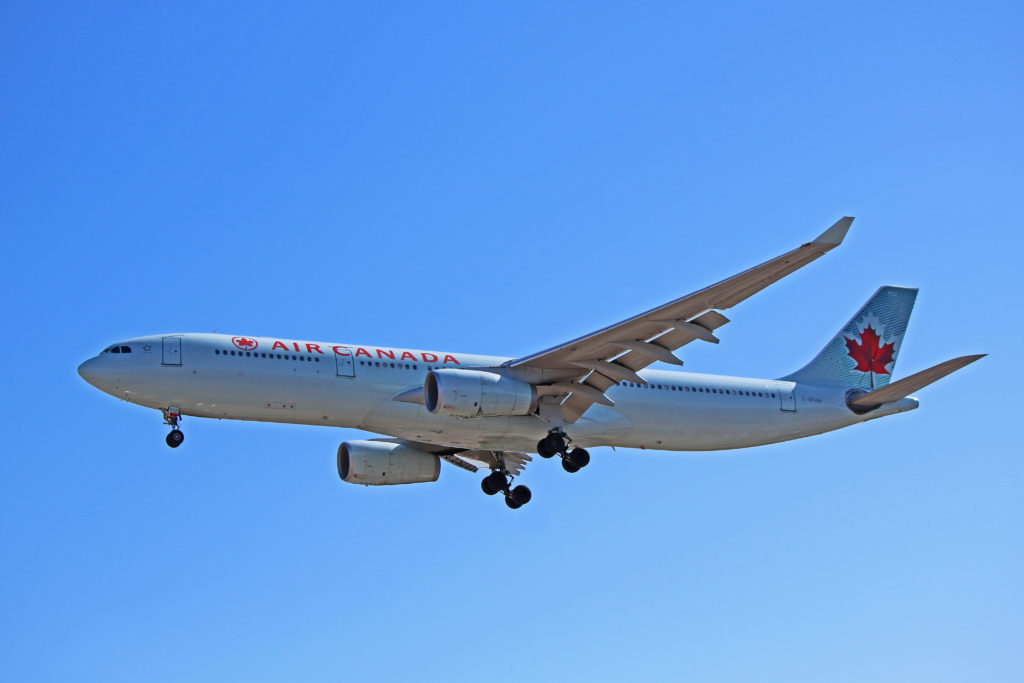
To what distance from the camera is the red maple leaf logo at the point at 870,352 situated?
40.5m

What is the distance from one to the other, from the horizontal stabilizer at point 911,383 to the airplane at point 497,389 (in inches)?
2.3

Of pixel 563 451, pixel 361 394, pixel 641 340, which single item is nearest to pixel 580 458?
pixel 563 451

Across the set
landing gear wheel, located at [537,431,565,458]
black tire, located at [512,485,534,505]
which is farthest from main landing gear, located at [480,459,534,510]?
landing gear wheel, located at [537,431,565,458]

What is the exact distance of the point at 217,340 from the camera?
104 ft

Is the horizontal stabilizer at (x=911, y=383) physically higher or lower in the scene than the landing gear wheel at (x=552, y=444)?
higher

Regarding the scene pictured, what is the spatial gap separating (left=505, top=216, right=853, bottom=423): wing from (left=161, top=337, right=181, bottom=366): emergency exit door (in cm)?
884

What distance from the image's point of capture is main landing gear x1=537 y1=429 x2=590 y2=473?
32656 millimetres

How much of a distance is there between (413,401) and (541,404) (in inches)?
139

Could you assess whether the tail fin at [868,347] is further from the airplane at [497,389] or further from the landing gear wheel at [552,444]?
the landing gear wheel at [552,444]

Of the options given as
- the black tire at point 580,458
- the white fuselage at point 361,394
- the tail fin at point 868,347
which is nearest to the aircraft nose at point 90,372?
the white fuselage at point 361,394

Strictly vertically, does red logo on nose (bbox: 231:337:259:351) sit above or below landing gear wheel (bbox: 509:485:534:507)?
above

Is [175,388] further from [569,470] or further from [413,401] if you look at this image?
[569,470]

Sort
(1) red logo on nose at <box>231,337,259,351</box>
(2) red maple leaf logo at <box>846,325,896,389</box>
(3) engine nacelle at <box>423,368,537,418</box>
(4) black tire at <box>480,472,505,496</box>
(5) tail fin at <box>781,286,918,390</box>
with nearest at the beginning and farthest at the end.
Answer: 1. (3) engine nacelle at <box>423,368,537,418</box>
2. (1) red logo on nose at <box>231,337,259,351</box>
3. (4) black tire at <box>480,472,505,496</box>
4. (5) tail fin at <box>781,286,918,390</box>
5. (2) red maple leaf logo at <box>846,325,896,389</box>

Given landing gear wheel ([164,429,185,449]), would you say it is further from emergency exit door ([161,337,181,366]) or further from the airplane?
emergency exit door ([161,337,181,366])
